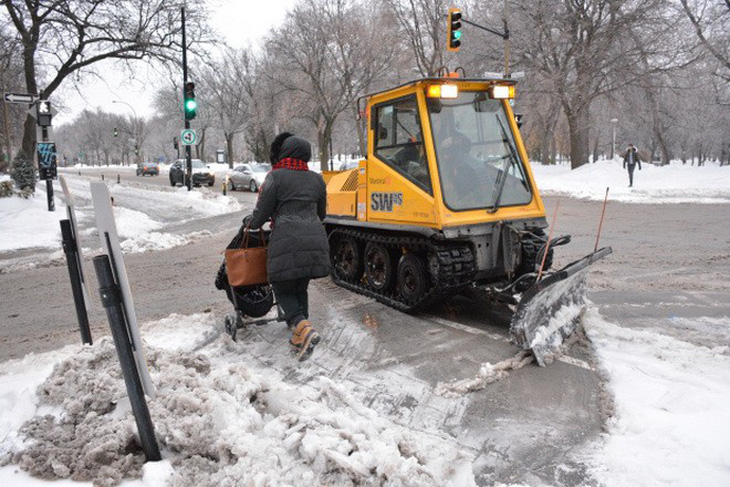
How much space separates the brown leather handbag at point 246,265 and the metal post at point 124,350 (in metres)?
2.45

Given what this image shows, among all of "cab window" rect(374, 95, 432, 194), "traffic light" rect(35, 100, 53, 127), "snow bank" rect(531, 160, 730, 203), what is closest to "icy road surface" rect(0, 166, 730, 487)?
"cab window" rect(374, 95, 432, 194)

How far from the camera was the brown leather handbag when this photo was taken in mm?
5297

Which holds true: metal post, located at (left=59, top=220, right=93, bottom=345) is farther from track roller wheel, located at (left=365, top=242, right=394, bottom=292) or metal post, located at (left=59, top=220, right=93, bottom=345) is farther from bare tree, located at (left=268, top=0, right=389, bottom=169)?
bare tree, located at (left=268, top=0, right=389, bottom=169)

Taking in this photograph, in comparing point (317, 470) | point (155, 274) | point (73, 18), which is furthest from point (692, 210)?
point (73, 18)

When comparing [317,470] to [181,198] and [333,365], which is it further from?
[181,198]

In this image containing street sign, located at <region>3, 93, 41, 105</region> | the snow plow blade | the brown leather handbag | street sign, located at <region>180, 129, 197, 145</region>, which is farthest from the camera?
street sign, located at <region>180, 129, 197, 145</region>

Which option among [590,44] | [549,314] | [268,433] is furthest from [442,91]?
[590,44]

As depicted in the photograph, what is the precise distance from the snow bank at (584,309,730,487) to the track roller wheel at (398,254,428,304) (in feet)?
6.05

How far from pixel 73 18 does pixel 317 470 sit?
756 inches

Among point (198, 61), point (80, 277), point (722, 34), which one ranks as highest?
point (722, 34)

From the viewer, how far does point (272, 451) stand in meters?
2.99

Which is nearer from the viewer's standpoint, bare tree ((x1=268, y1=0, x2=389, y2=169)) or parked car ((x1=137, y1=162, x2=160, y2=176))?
bare tree ((x1=268, y1=0, x2=389, y2=169))

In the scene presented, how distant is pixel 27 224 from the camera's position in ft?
45.2

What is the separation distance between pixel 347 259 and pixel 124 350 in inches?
210
